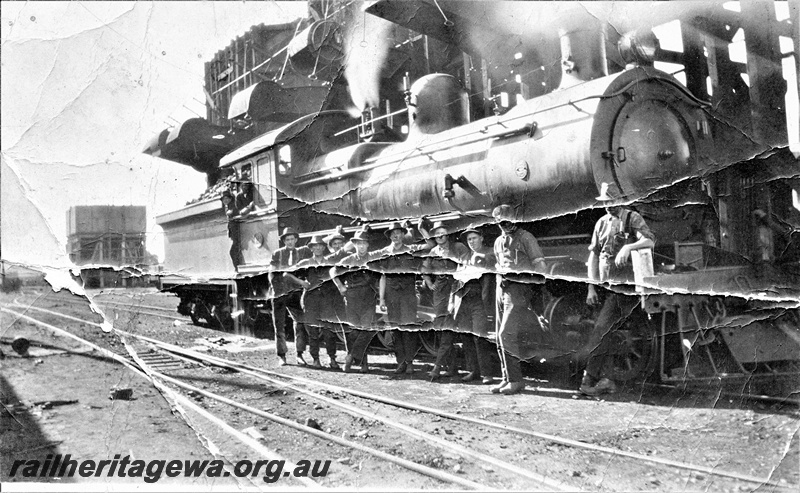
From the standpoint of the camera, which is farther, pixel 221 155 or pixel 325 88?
pixel 221 155

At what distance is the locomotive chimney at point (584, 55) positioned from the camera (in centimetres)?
458

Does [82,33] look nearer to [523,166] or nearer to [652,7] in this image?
[523,166]

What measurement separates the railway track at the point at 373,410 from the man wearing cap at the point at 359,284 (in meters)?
0.71

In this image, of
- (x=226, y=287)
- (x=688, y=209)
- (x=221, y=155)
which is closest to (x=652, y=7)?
(x=688, y=209)

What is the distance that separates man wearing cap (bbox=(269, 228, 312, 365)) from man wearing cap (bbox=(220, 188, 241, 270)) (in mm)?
582

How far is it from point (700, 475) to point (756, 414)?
3.54ft

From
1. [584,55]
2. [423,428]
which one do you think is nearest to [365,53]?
[584,55]

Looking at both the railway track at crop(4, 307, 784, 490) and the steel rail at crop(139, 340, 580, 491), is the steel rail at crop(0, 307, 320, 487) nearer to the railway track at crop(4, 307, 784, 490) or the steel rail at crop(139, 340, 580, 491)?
the railway track at crop(4, 307, 784, 490)

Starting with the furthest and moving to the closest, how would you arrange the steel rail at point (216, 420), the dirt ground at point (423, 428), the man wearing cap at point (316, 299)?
the man wearing cap at point (316, 299)
the steel rail at point (216, 420)
the dirt ground at point (423, 428)

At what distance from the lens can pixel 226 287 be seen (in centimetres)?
770

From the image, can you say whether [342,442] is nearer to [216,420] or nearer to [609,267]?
[216,420]

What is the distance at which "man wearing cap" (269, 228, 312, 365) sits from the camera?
207 inches

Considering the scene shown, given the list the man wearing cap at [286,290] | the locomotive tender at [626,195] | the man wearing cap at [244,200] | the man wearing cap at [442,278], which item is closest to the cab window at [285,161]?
the man wearing cap at [244,200]

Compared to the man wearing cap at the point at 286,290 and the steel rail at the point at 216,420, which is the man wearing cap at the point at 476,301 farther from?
the steel rail at the point at 216,420
